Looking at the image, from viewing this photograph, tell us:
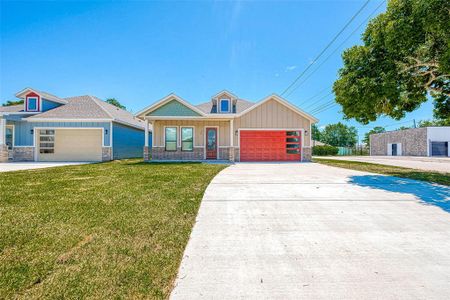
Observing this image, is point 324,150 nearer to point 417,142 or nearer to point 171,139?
point 417,142

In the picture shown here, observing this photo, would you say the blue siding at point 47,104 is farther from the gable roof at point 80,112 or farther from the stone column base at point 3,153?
the stone column base at point 3,153

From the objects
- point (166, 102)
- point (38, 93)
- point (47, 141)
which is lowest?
point (47, 141)

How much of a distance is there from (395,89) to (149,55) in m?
16.6

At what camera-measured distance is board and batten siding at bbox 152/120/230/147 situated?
50.5ft

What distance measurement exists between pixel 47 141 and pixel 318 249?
19883 millimetres

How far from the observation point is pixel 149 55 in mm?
16891

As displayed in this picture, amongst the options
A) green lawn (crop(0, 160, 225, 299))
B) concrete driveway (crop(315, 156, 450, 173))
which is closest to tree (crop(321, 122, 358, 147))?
concrete driveway (crop(315, 156, 450, 173))

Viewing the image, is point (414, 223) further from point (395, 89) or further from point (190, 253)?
point (395, 89)

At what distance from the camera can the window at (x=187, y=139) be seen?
15.6 meters

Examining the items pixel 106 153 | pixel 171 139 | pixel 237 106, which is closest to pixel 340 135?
pixel 237 106

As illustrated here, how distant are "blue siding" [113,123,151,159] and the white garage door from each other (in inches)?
43.6

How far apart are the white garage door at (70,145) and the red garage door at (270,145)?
11361mm

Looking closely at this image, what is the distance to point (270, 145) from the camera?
15719 millimetres

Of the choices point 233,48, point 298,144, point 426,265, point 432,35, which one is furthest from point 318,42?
point 426,265
